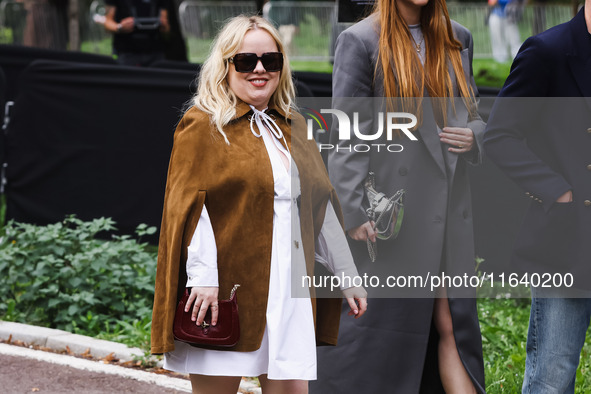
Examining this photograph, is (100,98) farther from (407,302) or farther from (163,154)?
(407,302)

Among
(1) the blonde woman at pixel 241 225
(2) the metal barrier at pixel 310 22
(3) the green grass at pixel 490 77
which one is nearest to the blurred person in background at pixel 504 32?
(2) the metal barrier at pixel 310 22

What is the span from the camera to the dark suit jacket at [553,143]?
3.48 meters

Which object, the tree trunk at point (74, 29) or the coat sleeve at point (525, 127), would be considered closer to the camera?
the coat sleeve at point (525, 127)

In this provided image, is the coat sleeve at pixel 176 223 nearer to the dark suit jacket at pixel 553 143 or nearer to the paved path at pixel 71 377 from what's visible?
the dark suit jacket at pixel 553 143

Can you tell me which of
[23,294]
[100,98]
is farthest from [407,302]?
[100,98]

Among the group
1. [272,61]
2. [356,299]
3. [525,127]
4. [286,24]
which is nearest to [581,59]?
[525,127]

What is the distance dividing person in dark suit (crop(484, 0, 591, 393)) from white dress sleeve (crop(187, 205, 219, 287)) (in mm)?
1082

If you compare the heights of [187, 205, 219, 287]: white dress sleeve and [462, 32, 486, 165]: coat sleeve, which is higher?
[462, 32, 486, 165]: coat sleeve

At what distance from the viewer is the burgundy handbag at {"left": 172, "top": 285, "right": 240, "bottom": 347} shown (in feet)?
11.0

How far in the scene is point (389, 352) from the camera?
13.3 feet

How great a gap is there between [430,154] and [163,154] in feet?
14.7

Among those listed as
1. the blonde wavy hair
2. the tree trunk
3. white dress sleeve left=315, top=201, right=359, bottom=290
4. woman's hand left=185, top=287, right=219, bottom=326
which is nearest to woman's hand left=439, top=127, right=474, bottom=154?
white dress sleeve left=315, top=201, right=359, bottom=290

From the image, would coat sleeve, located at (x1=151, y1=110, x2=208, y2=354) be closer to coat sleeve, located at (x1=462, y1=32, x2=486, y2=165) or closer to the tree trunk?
coat sleeve, located at (x1=462, y1=32, x2=486, y2=165)

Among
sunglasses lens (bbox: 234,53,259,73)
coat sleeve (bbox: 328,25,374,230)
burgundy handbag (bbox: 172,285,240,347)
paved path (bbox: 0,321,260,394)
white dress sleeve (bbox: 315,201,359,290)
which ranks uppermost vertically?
sunglasses lens (bbox: 234,53,259,73)
